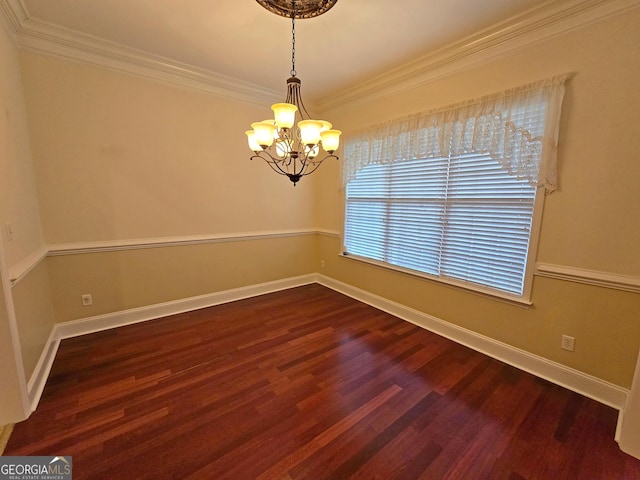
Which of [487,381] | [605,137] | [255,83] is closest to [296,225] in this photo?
[255,83]

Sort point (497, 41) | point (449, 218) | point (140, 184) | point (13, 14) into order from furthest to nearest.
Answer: point (140, 184) → point (449, 218) → point (497, 41) → point (13, 14)

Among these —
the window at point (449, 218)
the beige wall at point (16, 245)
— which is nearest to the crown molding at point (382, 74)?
the beige wall at point (16, 245)

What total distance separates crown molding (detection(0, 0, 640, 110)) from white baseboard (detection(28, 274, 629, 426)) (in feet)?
8.18

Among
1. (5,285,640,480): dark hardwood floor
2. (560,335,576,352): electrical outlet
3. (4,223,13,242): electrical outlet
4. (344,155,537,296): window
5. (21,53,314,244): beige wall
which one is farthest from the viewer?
(21,53,314,244): beige wall

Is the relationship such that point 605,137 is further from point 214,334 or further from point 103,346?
point 103,346

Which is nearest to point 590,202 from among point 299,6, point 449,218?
point 449,218

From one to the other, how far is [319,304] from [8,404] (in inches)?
106

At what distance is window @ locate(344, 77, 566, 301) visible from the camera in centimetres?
208

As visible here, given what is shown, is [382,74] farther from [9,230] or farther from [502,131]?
[9,230]

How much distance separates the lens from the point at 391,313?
3.27 meters

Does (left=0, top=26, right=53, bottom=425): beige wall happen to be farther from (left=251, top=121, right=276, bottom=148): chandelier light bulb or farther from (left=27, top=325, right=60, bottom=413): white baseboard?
(left=251, top=121, right=276, bottom=148): chandelier light bulb

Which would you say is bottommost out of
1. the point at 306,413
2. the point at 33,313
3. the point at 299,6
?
the point at 306,413

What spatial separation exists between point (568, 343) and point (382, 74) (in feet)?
10.1

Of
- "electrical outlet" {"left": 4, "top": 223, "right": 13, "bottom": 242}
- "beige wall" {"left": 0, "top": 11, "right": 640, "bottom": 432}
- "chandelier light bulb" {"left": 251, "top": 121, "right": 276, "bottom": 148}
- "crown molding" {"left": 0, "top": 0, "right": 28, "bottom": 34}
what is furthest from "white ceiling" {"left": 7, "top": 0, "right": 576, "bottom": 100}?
"electrical outlet" {"left": 4, "top": 223, "right": 13, "bottom": 242}
